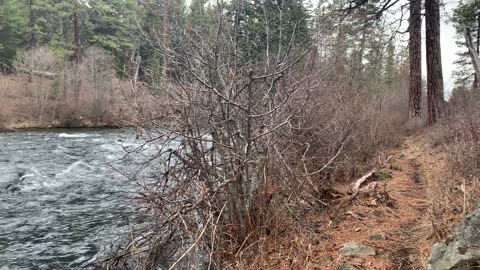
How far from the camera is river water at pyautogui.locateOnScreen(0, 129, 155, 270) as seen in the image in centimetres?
668

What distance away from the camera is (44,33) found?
43500 mm

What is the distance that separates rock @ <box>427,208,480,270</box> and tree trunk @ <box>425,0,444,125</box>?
913 centimetres

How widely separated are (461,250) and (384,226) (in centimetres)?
194

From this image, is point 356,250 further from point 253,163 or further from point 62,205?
point 62,205

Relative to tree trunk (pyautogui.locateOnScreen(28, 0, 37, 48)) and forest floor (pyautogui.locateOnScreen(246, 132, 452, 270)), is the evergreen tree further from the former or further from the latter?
forest floor (pyautogui.locateOnScreen(246, 132, 452, 270))

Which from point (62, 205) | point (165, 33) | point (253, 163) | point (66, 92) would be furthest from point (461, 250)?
point (66, 92)

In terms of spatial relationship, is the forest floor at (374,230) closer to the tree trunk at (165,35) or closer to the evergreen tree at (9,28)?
the tree trunk at (165,35)

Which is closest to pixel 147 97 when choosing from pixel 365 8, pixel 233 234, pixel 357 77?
pixel 233 234

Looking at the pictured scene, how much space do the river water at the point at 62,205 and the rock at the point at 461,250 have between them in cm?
319

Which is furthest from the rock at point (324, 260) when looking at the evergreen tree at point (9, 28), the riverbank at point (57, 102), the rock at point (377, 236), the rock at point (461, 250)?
the evergreen tree at point (9, 28)

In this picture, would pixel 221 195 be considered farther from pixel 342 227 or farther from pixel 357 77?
→ pixel 357 77

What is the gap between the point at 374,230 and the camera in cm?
496

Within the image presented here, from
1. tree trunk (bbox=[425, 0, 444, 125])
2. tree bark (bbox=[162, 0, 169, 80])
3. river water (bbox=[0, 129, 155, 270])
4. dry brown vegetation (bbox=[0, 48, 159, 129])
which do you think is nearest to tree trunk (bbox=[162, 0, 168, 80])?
tree bark (bbox=[162, 0, 169, 80])

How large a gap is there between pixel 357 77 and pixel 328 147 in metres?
6.15
